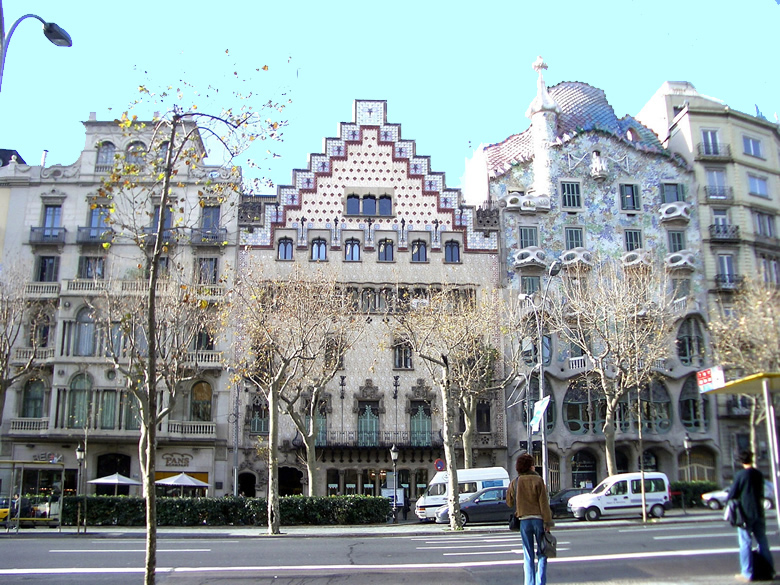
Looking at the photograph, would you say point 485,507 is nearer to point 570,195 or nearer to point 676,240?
point 676,240

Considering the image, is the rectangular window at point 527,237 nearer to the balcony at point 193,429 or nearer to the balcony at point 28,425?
Result: the balcony at point 193,429

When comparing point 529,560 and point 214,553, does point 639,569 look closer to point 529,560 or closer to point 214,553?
point 529,560

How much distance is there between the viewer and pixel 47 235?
41.6 m

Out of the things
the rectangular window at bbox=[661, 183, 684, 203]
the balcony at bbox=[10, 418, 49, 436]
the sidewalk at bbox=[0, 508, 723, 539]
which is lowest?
the sidewalk at bbox=[0, 508, 723, 539]

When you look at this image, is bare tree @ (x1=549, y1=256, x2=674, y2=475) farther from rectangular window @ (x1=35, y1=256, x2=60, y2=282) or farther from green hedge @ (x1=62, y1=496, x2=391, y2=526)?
rectangular window @ (x1=35, y1=256, x2=60, y2=282)

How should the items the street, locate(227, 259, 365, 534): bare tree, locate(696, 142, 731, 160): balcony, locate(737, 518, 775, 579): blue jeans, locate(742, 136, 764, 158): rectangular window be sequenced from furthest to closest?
locate(227, 259, 365, 534): bare tree < locate(696, 142, 731, 160): balcony < locate(742, 136, 764, 158): rectangular window < the street < locate(737, 518, 775, 579): blue jeans

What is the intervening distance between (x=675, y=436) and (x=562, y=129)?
19.6 metres

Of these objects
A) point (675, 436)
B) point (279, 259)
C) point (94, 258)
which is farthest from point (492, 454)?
point (94, 258)

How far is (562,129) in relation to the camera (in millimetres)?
46969

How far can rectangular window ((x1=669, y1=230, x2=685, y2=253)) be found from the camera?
34531mm

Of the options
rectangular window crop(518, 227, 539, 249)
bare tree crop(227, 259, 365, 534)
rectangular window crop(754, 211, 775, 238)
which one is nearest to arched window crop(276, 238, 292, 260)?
bare tree crop(227, 259, 365, 534)

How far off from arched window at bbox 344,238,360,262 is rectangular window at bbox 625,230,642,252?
15.2 metres

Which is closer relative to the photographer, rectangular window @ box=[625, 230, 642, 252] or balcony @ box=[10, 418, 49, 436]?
balcony @ box=[10, 418, 49, 436]

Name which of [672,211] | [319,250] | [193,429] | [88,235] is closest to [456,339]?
[319,250]
